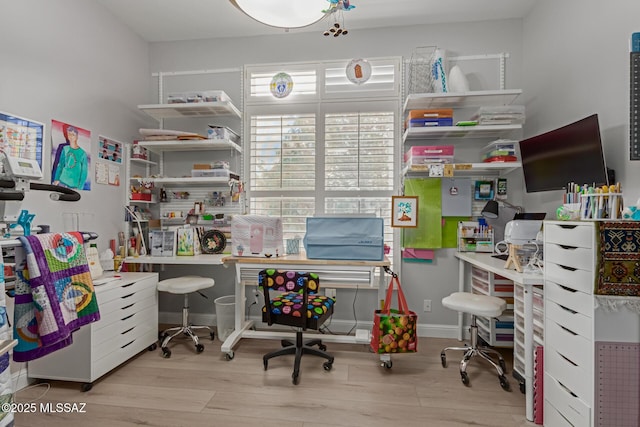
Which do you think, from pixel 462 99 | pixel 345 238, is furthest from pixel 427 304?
pixel 462 99

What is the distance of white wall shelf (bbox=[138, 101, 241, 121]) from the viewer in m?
2.92

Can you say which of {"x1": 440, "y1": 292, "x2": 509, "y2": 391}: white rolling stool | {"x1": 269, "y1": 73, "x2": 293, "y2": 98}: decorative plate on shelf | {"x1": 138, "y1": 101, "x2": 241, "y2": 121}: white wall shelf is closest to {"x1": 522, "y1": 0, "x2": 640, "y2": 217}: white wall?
{"x1": 440, "y1": 292, "x2": 509, "y2": 391}: white rolling stool

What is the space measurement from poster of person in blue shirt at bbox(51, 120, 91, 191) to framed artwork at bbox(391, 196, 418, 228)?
258 centimetres

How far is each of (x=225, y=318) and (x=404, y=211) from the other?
6.27ft

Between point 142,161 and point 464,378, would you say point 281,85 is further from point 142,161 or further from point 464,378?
point 464,378

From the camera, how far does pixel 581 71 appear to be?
2186 millimetres

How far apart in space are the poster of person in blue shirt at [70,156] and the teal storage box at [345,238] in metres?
1.86

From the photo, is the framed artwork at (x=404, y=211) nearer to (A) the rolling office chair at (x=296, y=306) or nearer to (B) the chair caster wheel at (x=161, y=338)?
(A) the rolling office chair at (x=296, y=306)

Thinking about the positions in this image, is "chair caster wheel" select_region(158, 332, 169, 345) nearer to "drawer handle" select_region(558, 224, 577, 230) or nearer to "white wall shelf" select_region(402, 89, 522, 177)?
"white wall shelf" select_region(402, 89, 522, 177)

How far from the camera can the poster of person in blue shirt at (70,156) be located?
2.34m

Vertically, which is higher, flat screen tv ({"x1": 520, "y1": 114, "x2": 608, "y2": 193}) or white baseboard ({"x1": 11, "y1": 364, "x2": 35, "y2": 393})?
flat screen tv ({"x1": 520, "y1": 114, "x2": 608, "y2": 193})

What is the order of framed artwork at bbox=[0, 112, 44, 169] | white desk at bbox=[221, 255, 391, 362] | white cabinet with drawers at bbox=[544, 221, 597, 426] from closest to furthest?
white cabinet with drawers at bbox=[544, 221, 597, 426] → framed artwork at bbox=[0, 112, 44, 169] → white desk at bbox=[221, 255, 391, 362]

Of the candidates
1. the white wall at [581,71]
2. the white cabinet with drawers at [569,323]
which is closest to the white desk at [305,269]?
the white cabinet with drawers at [569,323]

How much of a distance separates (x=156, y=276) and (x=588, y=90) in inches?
141
